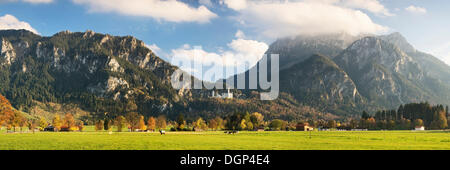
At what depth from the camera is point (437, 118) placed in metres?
186
